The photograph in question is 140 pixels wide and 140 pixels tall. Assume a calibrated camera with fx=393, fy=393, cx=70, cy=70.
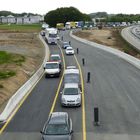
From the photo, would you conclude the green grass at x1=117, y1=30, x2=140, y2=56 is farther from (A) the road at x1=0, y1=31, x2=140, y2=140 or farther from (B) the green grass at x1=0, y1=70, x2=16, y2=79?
(B) the green grass at x1=0, y1=70, x2=16, y2=79

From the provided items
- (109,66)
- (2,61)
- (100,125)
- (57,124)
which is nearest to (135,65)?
(109,66)

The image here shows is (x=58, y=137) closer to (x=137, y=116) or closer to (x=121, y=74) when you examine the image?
(x=137, y=116)

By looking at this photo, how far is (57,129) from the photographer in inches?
788

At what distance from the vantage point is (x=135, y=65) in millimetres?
51969

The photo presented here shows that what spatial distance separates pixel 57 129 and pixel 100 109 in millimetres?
8679

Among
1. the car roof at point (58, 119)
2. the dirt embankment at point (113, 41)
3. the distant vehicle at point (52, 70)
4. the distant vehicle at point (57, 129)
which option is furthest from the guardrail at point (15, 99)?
the dirt embankment at point (113, 41)

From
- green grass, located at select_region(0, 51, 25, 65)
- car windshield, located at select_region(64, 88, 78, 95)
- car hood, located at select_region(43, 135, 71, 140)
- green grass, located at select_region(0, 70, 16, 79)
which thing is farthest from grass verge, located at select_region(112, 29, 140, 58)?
car hood, located at select_region(43, 135, 71, 140)

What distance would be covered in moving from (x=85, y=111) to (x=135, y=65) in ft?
84.4

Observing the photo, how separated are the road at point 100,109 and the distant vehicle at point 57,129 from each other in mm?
1468

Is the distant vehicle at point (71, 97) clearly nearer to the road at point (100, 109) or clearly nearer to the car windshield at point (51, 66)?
the road at point (100, 109)

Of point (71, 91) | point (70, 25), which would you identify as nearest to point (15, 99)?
point (71, 91)

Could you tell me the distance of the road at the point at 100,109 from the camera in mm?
22594

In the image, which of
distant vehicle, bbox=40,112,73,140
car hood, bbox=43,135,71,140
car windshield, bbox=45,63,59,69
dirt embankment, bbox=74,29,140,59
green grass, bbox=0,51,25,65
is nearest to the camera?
car hood, bbox=43,135,71,140

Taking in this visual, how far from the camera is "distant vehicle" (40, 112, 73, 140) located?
19.6 m
